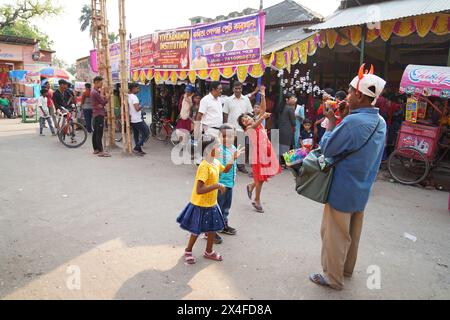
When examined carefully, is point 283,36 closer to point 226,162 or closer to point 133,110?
point 133,110

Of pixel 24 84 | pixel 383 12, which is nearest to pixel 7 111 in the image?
pixel 24 84

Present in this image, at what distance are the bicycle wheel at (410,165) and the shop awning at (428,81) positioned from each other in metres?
1.07

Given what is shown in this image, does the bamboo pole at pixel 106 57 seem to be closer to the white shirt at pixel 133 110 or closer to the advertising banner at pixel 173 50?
the white shirt at pixel 133 110

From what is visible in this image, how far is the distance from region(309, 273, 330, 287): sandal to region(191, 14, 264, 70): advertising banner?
5.35 metres

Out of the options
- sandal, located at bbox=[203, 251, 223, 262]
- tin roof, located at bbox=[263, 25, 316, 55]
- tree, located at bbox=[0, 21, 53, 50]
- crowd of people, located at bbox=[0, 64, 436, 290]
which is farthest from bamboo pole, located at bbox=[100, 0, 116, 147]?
tree, located at bbox=[0, 21, 53, 50]

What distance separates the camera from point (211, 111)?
23.4ft

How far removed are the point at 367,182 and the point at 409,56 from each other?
10.8 metres

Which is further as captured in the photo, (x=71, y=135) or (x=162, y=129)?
(x=162, y=129)

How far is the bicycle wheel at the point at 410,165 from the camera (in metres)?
6.54

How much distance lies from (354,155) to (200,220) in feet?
4.99

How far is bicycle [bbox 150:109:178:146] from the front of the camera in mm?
11482

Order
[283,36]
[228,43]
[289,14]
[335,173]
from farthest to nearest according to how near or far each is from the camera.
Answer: [289,14], [283,36], [228,43], [335,173]
